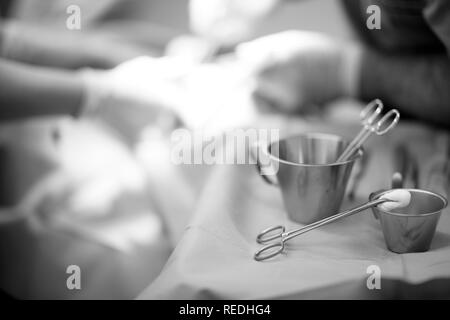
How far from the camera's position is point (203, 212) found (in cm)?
62

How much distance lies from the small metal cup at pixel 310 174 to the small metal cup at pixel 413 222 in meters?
0.05

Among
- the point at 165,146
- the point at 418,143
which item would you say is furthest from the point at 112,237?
the point at 418,143

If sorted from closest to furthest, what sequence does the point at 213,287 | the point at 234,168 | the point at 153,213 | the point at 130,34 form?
the point at 213,287 < the point at 234,168 < the point at 153,213 < the point at 130,34

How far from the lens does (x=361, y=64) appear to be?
1082 mm

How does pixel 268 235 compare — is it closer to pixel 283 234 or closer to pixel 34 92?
pixel 283 234

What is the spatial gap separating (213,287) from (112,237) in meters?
0.37

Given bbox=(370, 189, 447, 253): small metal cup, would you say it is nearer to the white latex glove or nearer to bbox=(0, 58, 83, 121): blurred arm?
the white latex glove

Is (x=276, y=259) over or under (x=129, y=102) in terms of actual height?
under

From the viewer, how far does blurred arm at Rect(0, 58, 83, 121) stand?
3.06 ft

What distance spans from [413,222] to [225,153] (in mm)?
352

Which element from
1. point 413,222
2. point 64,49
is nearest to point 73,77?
point 64,49

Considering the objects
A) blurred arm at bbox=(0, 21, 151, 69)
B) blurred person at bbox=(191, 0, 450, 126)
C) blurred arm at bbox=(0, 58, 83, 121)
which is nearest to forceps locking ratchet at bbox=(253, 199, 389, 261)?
blurred person at bbox=(191, 0, 450, 126)

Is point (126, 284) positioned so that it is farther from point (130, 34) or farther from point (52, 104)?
point (130, 34)

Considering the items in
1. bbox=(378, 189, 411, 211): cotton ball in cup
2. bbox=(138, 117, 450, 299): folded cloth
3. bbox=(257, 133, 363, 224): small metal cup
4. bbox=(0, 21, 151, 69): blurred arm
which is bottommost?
bbox=(138, 117, 450, 299): folded cloth
